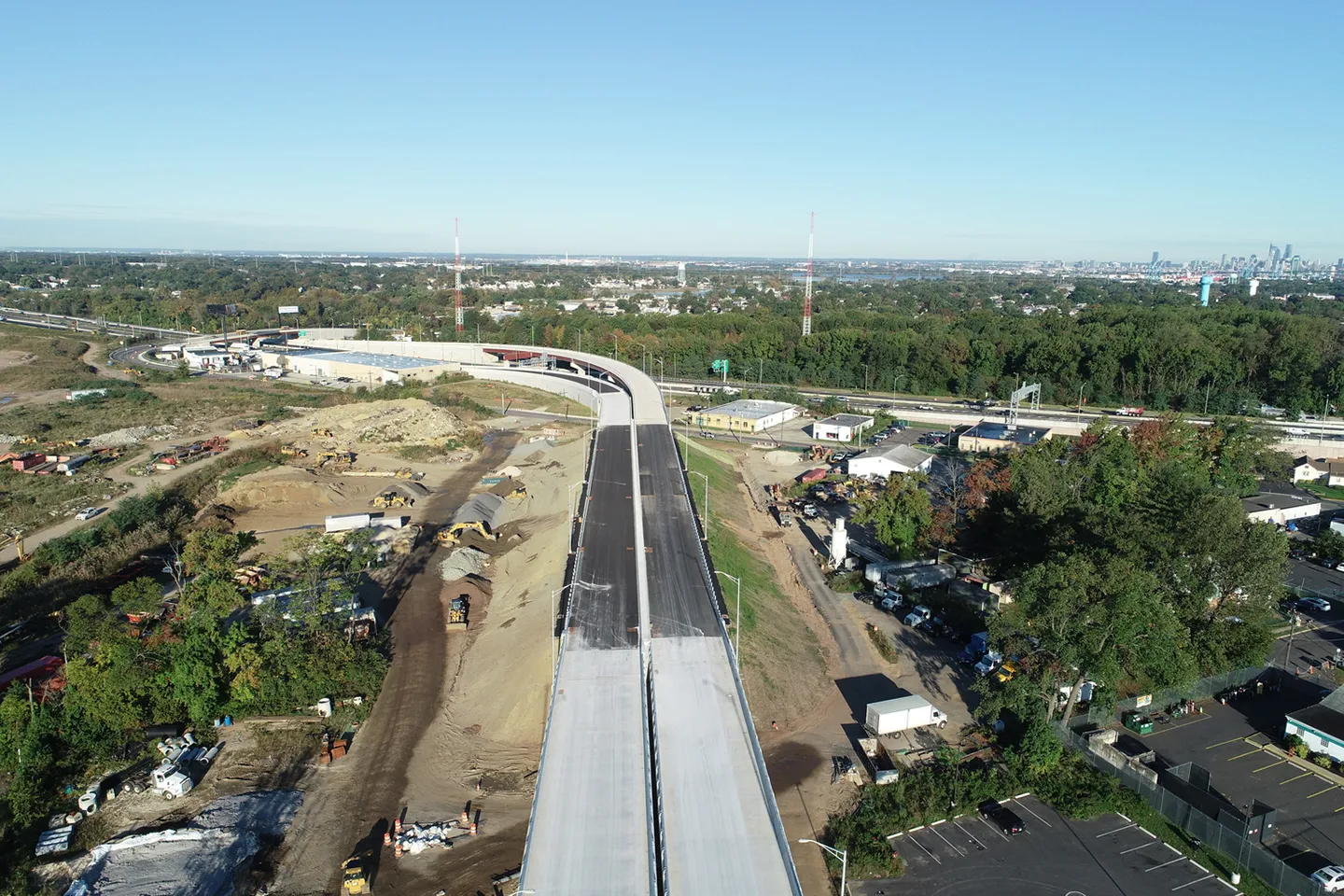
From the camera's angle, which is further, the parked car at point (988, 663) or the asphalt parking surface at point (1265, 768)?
the parked car at point (988, 663)

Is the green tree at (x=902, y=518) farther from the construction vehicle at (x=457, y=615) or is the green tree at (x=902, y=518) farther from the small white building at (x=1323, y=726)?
the construction vehicle at (x=457, y=615)

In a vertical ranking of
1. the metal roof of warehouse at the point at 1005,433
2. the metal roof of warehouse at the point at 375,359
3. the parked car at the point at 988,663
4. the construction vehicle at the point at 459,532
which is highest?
the metal roof of warehouse at the point at 375,359

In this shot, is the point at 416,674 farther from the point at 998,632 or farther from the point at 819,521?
the point at 819,521

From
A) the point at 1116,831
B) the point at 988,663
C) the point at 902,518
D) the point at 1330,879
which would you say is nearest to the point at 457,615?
the point at 988,663

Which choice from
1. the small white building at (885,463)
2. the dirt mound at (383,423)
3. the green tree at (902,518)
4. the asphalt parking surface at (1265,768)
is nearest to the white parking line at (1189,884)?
the asphalt parking surface at (1265,768)

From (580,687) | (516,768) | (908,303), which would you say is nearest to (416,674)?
(516,768)

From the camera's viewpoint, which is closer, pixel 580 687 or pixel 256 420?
pixel 580 687
